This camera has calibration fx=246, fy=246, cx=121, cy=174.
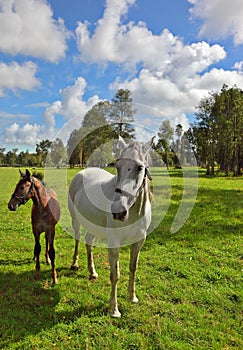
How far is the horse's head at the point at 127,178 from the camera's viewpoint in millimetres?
3289

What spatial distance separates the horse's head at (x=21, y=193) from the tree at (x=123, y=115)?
88.4 inches

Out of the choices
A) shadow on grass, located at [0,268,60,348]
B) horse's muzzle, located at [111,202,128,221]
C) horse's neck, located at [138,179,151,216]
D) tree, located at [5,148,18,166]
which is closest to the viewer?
horse's muzzle, located at [111,202,128,221]

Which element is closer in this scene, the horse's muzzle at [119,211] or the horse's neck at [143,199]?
the horse's muzzle at [119,211]

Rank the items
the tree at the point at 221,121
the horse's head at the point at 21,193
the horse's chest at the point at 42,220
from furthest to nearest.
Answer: the tree at the point at 221,121 < the horse's chest at the point at 42,220 < the horse's head at the point at 21,193

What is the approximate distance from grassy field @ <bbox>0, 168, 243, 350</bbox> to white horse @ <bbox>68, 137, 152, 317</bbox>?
438mm

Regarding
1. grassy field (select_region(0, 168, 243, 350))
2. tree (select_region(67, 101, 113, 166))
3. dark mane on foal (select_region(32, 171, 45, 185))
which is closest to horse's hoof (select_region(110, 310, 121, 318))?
grassy field (select_region(0, 168, 243, 350))

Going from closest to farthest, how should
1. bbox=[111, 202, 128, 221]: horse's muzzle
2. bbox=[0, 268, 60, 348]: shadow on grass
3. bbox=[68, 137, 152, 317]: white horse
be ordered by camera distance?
bbox=[111, 202, 128, 221]: horse's muzzle → bbox=[68, 137, 152, 317]: white horse → bbox=[0, 268, 60, 348]: shadow on grass

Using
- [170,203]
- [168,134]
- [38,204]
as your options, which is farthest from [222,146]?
[38,204]

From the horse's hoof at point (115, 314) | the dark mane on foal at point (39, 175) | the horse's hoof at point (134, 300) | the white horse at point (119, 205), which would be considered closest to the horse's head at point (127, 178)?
the white horse at point (119, 205)

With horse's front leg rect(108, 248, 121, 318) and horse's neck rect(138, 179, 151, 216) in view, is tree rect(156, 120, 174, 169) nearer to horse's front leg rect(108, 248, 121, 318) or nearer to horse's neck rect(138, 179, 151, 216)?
horse's neck rect(138, 179, 151, 216)

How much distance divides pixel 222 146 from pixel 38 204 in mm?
42456

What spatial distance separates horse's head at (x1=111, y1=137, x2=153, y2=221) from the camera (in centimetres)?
329

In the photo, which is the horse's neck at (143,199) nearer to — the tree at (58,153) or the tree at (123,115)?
the tree at (123,115)

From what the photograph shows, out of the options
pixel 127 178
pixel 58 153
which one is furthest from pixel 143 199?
pixel 58 153
